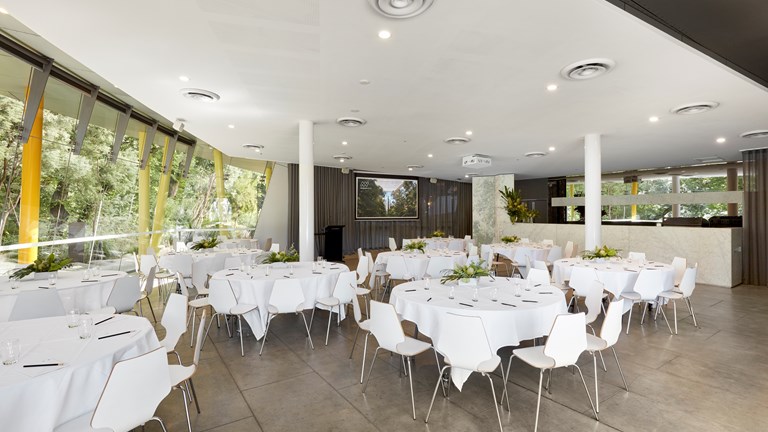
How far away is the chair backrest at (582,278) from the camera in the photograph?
5492 mm

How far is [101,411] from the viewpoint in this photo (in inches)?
72.7

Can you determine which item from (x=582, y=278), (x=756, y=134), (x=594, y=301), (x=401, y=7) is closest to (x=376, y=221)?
(x=582, y=278)

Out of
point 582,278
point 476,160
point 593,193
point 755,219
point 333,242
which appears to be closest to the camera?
point 582,278

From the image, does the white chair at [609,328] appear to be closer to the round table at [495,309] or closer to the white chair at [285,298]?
the round table at [495,309]

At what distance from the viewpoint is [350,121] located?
6.88 m

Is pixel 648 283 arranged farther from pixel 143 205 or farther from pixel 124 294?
pixel 143 205

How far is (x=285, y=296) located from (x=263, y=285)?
1.05 feet

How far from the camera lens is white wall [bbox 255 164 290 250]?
13.1 metres

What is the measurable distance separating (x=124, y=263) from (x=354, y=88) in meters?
7.17

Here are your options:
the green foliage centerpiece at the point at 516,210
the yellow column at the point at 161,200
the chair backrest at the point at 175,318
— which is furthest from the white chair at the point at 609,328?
the yellow column at the point at 161,200

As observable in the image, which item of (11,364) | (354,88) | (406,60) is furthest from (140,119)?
(11,364)

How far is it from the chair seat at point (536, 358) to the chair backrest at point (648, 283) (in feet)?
10.1

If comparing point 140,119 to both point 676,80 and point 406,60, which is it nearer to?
point 406,60

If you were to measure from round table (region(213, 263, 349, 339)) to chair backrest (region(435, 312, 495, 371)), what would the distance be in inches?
95.7
